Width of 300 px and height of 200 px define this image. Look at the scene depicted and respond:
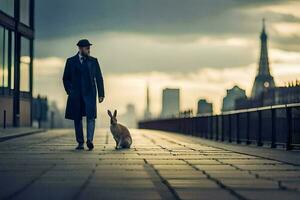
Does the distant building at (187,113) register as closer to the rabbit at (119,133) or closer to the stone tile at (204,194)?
the rabbit at (119,133)

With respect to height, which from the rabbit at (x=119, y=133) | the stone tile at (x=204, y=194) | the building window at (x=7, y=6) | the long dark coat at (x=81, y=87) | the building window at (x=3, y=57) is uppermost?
the building window at (x=7, y=6)

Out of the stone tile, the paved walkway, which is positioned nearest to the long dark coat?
the paved walkway

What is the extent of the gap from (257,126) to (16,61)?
72.6ft

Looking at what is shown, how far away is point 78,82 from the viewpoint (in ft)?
48.1

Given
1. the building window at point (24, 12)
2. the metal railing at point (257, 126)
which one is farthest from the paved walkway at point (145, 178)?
the building window at point (24, 12)

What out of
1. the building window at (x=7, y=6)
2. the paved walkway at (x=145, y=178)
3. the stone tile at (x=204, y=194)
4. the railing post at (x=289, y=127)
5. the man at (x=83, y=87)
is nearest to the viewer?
the stone tile at (x=204, y=194)

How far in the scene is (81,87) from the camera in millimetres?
14609

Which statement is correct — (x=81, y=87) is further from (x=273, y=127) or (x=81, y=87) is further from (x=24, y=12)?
(x=24, y=12)

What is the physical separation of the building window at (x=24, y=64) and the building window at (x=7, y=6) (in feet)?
8.49

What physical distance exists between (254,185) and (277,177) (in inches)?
41.8

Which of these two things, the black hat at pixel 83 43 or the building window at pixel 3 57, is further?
the building window at pixel 3 57

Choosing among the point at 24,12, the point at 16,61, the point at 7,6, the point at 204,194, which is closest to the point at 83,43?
the point at 204,194

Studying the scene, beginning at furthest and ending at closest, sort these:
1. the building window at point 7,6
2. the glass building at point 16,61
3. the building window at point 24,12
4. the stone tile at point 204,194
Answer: the building window at point 24,12, the glass building at point 16,61, the building window at point 7,6, the stone tile at point 204,194

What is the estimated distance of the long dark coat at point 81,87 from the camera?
1455cm
